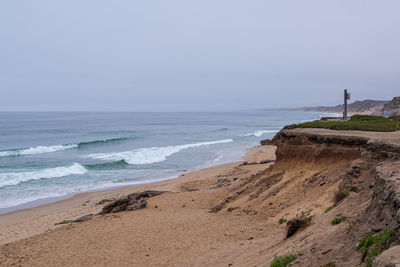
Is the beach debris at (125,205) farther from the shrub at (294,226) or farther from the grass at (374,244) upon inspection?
the grass at (374,244)

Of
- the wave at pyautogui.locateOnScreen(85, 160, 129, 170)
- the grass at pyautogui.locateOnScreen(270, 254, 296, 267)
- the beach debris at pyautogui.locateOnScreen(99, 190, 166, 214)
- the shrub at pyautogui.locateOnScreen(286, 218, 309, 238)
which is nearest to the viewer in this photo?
the grass at pyautogui.locateOnScreen(270, 254, 296, 267)

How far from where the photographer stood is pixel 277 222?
37.2 feet

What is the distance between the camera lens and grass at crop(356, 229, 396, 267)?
15.5 feet

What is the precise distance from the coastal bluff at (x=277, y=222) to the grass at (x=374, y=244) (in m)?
0.02

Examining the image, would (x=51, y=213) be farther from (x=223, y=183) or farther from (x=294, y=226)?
(x=294, y=226)

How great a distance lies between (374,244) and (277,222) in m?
6.48

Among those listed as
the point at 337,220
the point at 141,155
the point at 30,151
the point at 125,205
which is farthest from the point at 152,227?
the point at 30,151

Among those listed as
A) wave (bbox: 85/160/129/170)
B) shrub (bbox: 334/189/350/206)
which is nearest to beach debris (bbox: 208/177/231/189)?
shrub (bbox: 334/189/350/206)

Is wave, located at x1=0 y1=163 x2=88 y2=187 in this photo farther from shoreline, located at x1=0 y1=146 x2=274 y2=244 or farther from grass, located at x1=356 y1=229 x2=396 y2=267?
grass, located at x1=356 y1=229 x2=396 y2=267

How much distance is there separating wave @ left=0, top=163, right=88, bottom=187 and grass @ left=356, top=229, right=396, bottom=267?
26114 millimetres

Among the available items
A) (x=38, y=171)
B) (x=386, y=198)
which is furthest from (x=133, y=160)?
(x=386, y=198)

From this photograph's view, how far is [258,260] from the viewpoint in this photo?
7.73m

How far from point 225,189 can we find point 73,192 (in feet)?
36.1

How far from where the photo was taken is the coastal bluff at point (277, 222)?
19.9 feet
